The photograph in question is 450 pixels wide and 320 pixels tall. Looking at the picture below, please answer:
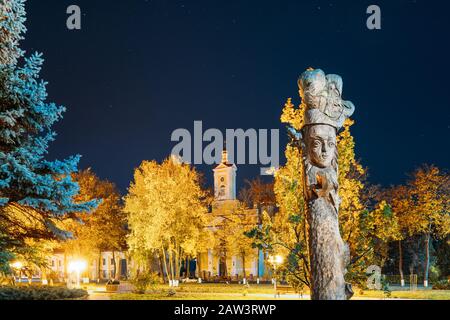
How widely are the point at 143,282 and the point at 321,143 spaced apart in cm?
2870

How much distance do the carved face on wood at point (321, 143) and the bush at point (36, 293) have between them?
511 inches

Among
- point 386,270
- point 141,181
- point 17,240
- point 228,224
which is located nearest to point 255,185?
point 228,224

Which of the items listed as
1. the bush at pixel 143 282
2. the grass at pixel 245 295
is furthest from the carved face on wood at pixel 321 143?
the bush at pixel 143 282

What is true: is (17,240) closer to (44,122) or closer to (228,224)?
(44,122)

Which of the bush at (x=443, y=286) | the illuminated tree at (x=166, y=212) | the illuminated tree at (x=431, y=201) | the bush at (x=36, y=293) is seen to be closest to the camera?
the bush at (x=36, y=293)

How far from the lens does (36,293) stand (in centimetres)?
1986

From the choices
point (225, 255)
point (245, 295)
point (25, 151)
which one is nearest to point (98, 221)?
point (225, 255)

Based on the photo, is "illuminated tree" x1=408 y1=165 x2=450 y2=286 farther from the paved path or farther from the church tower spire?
the church tower spire

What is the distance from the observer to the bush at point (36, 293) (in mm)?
18308

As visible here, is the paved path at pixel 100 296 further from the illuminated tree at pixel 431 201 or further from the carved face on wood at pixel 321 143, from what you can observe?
the illuminated tree at pixel 431 201

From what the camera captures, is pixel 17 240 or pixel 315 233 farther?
pixel 17 240

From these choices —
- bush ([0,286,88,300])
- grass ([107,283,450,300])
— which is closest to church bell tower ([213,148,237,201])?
grass ([107,283,450,300])
